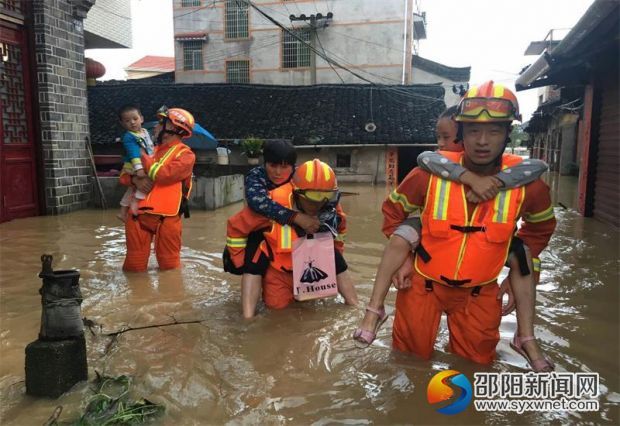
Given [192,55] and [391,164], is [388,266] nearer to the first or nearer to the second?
[391,164]

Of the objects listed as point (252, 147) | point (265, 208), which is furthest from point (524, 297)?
point (252, 147)

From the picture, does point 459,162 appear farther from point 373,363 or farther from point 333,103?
point 333,103

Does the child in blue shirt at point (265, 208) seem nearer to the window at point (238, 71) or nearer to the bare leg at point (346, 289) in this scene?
the bare leg at point (346, 289)

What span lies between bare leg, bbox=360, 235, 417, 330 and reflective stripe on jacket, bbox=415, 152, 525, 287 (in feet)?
0.56

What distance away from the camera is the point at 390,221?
2998 millimetres

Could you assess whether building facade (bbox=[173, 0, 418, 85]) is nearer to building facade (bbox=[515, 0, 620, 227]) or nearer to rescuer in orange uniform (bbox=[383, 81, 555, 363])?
building facade (bbox=[515, 0, 620, 227])

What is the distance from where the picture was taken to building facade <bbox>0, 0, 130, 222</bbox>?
28.4 ft

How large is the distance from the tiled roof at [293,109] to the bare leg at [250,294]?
14346 mm

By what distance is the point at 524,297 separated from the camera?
279 cm

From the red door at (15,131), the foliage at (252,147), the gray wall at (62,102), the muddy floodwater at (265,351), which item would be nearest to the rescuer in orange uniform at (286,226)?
the muddy floodwater at (265,351)

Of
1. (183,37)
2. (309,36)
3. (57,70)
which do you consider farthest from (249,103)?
(57,70)

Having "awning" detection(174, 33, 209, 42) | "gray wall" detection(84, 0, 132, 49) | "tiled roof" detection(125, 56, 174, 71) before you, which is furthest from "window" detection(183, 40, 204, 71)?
"tiled roof" detection(125, 56, 174, 71)

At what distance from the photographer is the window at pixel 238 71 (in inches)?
1011

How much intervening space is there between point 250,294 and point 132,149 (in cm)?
217
